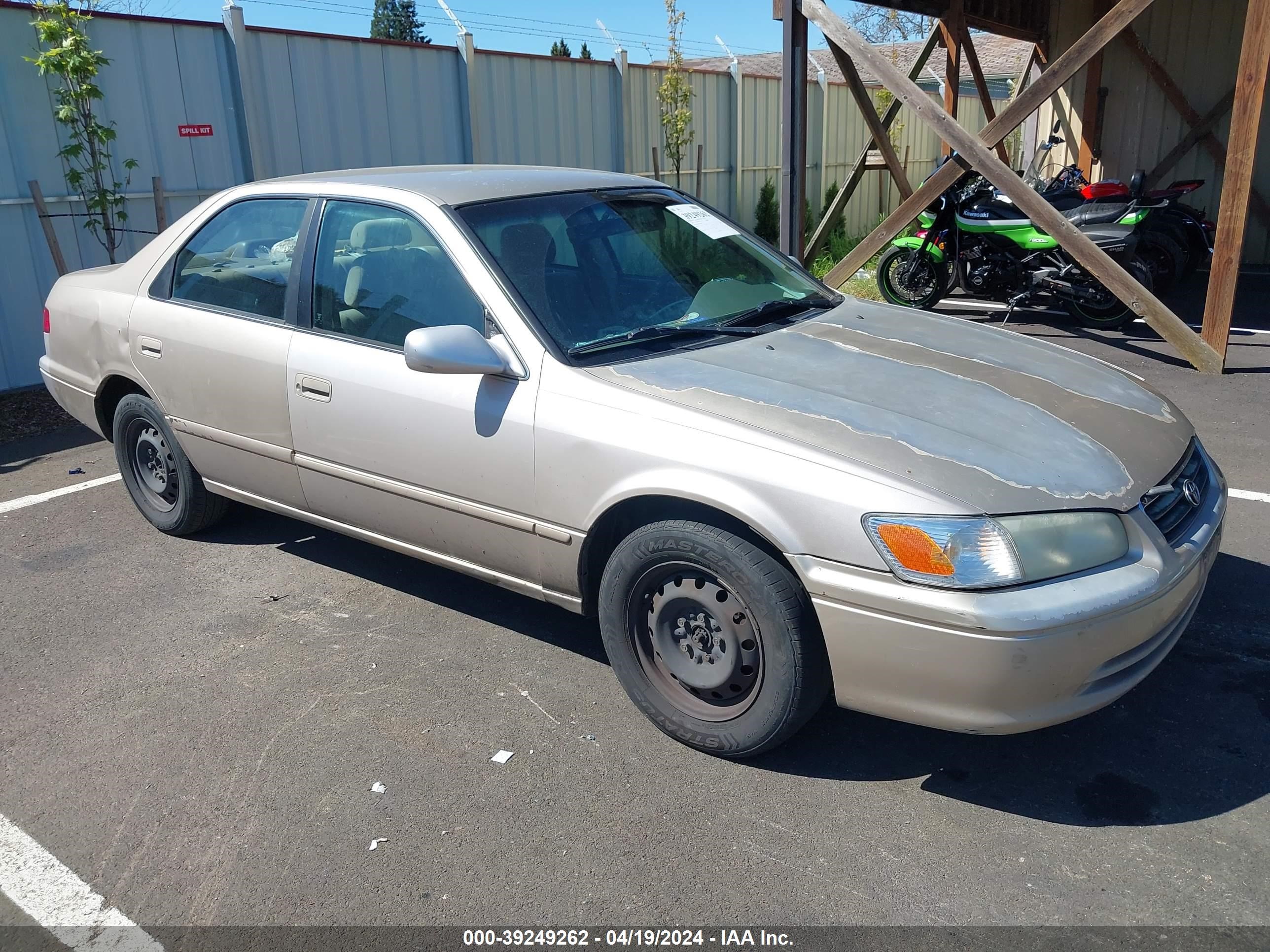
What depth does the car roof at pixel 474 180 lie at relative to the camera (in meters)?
3.78

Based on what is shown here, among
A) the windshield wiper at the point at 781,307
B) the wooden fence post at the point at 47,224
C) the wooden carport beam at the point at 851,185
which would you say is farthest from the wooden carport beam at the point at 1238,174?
the wooden fence post at the point at 47,224

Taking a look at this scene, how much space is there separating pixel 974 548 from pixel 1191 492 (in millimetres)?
1007

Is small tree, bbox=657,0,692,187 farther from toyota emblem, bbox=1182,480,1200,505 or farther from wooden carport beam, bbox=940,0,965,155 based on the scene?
toyota emblem, bbox=1182,480,1200,505

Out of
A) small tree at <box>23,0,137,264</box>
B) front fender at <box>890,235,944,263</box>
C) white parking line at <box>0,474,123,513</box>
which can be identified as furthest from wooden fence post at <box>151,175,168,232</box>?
front fender at <box>890,235,944,263</box>

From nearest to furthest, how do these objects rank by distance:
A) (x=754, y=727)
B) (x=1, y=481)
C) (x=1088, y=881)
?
(x=1088, y=881) < (x=754, y=727) < (x=1, y=481)

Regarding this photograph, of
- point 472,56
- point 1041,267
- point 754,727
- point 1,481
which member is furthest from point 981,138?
point 1,481

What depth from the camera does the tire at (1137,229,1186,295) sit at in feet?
32.2

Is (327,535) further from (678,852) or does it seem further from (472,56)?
(472,56)

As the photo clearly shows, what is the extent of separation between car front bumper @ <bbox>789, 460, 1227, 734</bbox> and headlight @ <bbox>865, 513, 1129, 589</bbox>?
29 millimetres

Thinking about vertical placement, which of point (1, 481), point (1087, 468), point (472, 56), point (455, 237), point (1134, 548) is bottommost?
point (1, 481)

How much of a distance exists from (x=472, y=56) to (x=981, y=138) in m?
5.62

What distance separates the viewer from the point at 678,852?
2.71 meters

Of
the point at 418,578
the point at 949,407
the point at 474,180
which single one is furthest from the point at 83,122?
the point at 949,407

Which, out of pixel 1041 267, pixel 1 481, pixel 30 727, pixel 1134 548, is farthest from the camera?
pixel 1041 267
